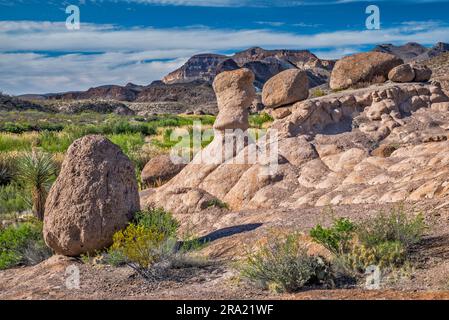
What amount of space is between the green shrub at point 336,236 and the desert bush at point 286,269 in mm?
290

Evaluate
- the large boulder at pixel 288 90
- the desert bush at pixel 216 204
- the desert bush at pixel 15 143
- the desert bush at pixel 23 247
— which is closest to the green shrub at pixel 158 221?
the desert bush at pixel 23 247

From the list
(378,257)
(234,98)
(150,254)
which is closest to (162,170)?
(234,98)

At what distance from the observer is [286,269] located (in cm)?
684

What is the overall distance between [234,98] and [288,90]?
57.8 inches

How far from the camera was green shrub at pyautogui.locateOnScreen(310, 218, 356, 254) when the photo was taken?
7527 mm

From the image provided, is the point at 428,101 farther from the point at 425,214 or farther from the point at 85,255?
the point at 85,255

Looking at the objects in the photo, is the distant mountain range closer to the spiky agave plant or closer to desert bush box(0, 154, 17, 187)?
desert bush box(0, 154, 17, 187)

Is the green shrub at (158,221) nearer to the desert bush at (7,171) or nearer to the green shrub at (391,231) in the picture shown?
the green shrub at (391,231)

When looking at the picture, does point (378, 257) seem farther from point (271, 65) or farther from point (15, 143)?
point (271, 65)

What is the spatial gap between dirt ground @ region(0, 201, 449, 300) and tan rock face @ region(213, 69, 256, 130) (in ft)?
14.2

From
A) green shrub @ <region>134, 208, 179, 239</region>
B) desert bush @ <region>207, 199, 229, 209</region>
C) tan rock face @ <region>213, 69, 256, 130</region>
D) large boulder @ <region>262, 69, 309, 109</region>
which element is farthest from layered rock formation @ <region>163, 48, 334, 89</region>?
green shrub @ <region>134, 208, 179, 239</region>

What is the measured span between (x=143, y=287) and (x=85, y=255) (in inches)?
82.5

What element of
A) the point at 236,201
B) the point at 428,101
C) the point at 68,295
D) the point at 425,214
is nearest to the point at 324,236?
the point at 425,214

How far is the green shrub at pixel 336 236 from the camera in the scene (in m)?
7.53
